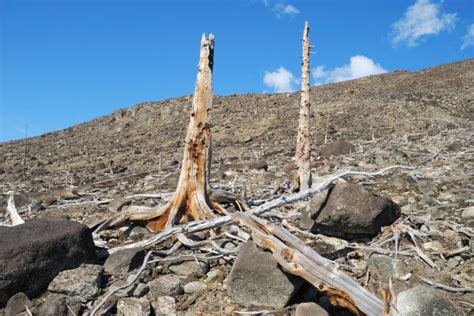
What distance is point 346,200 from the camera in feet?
17.6

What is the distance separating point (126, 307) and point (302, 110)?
448 cm

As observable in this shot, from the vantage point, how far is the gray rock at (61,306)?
4.10 metres

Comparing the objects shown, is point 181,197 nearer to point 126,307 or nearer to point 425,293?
point 126,307

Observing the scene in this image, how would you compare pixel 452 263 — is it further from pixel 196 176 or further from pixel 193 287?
pixel 196 176

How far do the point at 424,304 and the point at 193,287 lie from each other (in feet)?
7.50

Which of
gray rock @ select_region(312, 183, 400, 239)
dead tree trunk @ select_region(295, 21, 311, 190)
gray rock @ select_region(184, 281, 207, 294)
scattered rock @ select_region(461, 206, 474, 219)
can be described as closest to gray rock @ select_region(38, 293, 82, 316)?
gray rock @ select_region(184, 281, 207, 294)

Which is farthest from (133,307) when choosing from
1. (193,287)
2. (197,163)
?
(197,163)

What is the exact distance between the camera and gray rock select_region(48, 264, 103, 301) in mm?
4352

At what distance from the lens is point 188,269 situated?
4.91 m

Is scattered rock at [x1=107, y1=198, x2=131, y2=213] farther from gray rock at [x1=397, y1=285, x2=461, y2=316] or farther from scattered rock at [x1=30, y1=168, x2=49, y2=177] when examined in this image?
scattered rock at [x1=30, y1=168, x2=49, y2=177]

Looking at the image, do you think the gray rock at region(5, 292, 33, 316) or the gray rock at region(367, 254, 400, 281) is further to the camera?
the gray rock at region(367, 254, 400, 281)

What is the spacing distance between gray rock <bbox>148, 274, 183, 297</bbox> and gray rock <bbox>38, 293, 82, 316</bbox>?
0.75m

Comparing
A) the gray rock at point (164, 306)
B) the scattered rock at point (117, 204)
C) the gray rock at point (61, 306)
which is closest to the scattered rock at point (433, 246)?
the gray rock at point (164, 306)

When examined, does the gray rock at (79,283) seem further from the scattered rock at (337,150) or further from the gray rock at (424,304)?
the scattered rock at (337,150)
